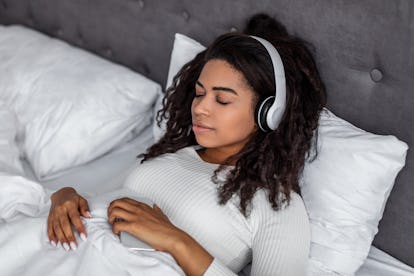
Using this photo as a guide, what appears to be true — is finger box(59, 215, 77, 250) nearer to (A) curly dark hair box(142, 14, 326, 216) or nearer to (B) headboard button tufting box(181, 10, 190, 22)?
(A) curly dark hair box(142, 14, 326, 216)

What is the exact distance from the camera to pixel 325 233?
1213 mm

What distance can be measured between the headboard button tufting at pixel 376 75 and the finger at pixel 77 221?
2.50 ft

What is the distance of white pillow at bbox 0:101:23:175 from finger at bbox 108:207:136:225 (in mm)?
433

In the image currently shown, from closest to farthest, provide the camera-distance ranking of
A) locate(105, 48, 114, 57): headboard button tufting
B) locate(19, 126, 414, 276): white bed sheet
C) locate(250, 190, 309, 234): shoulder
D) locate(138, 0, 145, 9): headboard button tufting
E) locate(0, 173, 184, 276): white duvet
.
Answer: locate(0, 173, 184, 276): white duvet → locate(250, 190, 309, 234): shoulder → locate(19, 126, 414, 276): white bed sheet → locate(138, 0, 145, 9): headboard button tufting → locate(105, 48, 114, 57): headboard button tufting

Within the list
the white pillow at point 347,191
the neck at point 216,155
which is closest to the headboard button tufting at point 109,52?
the neck at point 216,155

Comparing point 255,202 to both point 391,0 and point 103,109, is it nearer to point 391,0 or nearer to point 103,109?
point 391,0

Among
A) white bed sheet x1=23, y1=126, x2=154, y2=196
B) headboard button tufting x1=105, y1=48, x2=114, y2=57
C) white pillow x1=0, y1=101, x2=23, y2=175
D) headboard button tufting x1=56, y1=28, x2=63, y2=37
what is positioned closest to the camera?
white pillow x1=0, y1=101, x2=23, y2=175

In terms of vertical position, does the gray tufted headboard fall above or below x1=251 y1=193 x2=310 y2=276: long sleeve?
above

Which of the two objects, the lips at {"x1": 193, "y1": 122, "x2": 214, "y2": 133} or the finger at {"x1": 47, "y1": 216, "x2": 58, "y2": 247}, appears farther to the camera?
the lips at {"x1": 193, "y1": 122, "x2": 214, "y2": 133}

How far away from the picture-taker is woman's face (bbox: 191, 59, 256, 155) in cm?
117

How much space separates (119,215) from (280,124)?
0.43 meters

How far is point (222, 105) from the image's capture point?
1174mm

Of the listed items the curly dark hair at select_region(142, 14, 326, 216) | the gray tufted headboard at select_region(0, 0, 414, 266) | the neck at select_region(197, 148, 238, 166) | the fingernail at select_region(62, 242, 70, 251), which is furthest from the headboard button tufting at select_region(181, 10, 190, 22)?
Result: the fingernail at select_region(62, 242, 70, 251)

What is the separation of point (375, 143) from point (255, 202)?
12.1 inches
